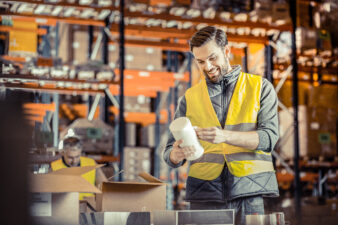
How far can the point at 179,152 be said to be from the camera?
234 cm

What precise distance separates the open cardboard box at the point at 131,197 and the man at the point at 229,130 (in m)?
0.15

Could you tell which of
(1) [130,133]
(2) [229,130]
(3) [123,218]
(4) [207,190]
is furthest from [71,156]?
(1) [130,133]

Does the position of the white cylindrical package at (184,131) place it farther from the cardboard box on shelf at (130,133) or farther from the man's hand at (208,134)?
the cardboard box on shelf at (130,133)

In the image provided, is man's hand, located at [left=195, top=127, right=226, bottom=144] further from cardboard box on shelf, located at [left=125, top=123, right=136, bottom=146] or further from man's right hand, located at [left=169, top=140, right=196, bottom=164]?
cardboard box on shelf, located at [left=125, top=123, right=136, bottom=146]

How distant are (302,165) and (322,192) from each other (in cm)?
111

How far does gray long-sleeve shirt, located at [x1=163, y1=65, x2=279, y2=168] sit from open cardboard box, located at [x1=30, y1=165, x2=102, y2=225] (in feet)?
1.90

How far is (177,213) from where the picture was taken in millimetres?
2068

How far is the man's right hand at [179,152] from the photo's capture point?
2.25 metres


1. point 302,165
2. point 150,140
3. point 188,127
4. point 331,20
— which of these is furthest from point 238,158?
point 150,140

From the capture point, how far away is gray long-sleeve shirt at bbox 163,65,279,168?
8.05ft

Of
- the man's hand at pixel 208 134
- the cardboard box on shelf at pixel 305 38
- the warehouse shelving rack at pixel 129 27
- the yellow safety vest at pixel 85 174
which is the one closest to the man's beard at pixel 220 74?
the man's hand at pixel 208 134

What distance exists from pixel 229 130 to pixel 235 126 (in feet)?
0.17

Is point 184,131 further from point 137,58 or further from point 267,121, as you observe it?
point 137,58

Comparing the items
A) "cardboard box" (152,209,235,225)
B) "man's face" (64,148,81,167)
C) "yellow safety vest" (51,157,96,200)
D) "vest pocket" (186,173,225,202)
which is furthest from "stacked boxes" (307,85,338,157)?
"cardboard box" (152,209,235,225)
